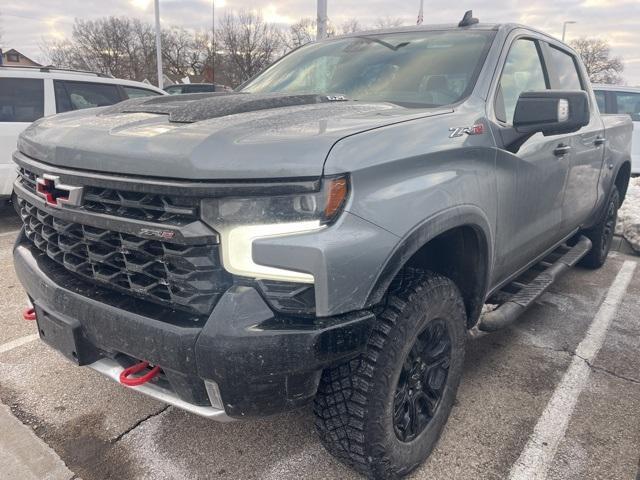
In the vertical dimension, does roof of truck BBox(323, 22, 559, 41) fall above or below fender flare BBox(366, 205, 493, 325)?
above

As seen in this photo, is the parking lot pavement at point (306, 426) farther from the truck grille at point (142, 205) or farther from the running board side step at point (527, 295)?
the truck grille at point (142, 205)

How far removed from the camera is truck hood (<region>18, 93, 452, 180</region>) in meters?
1.57

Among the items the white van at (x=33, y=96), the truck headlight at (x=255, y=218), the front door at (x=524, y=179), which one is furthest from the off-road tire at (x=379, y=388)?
the white van at (x=33, y=96)

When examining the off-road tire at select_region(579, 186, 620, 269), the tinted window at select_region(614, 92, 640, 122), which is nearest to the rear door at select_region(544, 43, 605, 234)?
the off-road tire at select_region(579, 186, 620, 269)

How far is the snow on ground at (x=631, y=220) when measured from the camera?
225 inches

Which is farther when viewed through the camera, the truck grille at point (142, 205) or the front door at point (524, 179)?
the front door at point (524, 179)

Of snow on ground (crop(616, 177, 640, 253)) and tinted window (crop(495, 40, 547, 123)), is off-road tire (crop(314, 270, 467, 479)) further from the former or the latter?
snow on ground (crop(616, 177, 640, 253))

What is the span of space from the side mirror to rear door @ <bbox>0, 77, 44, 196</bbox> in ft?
17.3

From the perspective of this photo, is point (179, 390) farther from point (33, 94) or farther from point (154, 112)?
point (33, 94)

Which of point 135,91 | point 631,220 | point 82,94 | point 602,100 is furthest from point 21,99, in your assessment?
point 602,100

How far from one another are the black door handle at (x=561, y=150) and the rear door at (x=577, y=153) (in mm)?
26

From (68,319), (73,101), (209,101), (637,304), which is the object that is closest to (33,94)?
(73,101)

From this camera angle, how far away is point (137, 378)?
182 cm

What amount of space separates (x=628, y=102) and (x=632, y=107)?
7.4 inches
